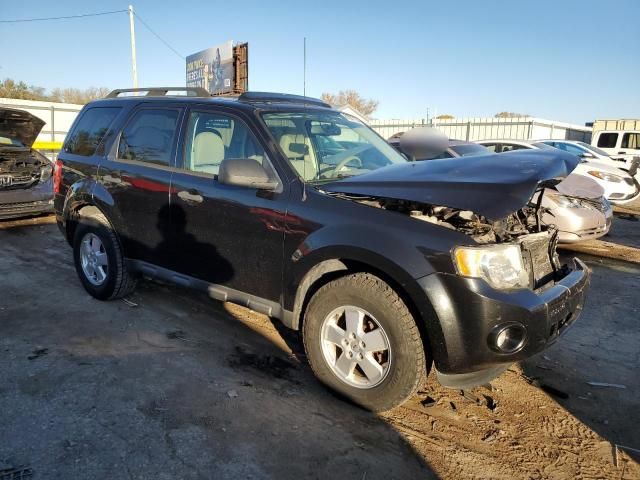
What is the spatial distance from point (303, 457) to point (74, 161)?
12.8 feet

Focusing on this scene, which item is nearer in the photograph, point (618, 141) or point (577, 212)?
point (577, 212)

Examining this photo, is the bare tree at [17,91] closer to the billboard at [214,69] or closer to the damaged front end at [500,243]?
the billboard at [214,69]

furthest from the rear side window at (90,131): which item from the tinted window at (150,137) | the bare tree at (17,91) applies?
the bare tree at (17,91)

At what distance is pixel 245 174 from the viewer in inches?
122

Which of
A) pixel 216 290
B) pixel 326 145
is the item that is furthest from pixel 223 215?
pixel 326 145

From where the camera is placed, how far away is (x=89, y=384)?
313cm

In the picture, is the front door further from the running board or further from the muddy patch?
the muddy patch

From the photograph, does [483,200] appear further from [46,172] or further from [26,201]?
[46,172]

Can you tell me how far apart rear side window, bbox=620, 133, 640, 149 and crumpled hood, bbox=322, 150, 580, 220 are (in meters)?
16.3

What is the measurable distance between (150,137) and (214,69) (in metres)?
23.1

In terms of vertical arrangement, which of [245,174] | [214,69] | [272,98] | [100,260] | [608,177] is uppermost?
[214,69]

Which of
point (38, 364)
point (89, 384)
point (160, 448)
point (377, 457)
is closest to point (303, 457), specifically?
point (377, 457)

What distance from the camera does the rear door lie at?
394cm

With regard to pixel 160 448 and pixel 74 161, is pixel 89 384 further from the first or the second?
pixel 74 161
